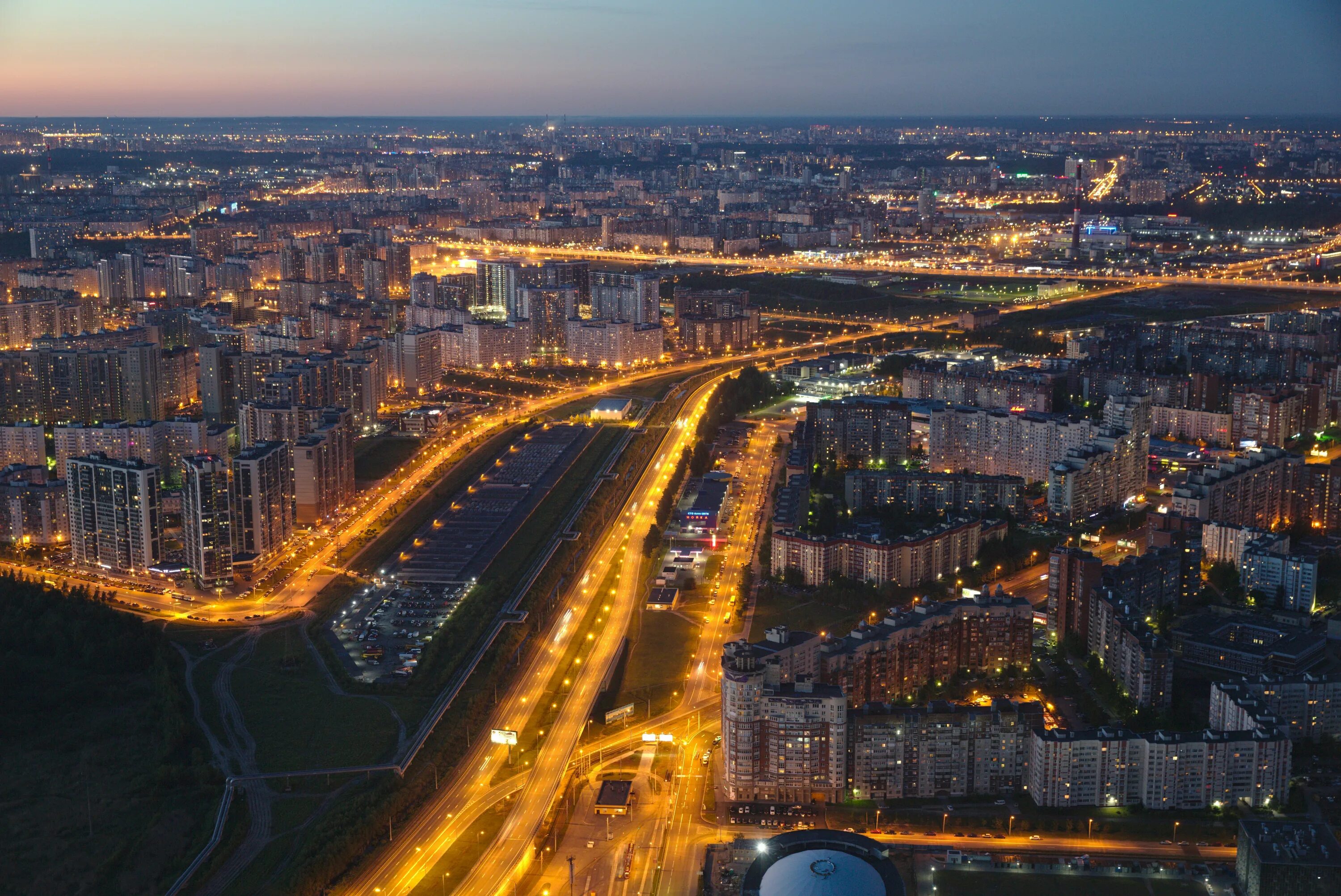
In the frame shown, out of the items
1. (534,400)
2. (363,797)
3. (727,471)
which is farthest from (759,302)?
(363,797)

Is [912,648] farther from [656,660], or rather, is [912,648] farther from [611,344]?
[611,344]

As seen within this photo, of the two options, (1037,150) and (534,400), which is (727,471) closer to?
(534,400)

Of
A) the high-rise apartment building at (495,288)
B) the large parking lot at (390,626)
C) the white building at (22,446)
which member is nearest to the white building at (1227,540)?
the large parking lot at (390,626)

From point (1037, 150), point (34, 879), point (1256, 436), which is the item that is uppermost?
point (1037, 150)

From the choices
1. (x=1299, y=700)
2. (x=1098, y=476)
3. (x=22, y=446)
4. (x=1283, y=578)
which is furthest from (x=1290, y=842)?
(x=22, y=446)

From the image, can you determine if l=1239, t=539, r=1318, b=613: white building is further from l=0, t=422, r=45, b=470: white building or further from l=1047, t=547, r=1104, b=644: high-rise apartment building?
l=0, t=422, r=45, b=470: white building
